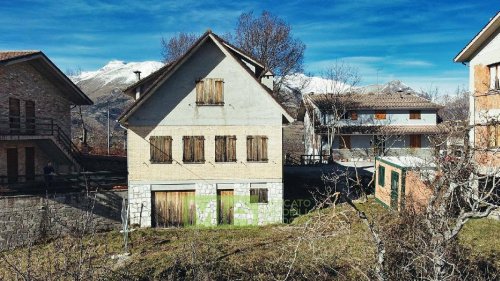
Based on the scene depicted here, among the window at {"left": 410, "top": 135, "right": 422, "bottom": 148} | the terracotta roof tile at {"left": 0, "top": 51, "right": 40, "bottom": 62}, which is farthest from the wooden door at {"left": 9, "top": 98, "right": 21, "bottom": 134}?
the window at {"left": 410, "top": 135, "right": 422, "bottom": 148}

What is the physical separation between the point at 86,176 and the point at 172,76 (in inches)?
264

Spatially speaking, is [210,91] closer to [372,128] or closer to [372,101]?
[372,128]

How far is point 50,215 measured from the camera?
1773 cm

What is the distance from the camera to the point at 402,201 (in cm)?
1575

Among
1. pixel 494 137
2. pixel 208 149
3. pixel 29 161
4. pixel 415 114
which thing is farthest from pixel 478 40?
pixel 29 161

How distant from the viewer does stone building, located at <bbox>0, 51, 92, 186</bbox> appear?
65.6ft

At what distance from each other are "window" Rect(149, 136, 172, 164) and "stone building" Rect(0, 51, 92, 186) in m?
6.26

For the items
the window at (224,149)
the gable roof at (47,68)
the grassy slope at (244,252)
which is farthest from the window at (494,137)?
the gable roof at (47,68)

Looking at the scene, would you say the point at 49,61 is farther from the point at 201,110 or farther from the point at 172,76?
the point at 201,110

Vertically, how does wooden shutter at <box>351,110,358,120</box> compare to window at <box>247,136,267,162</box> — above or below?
above

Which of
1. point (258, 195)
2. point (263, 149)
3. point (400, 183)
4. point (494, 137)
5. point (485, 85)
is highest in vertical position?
point (485, 85)

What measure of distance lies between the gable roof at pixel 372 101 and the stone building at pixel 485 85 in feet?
52.6

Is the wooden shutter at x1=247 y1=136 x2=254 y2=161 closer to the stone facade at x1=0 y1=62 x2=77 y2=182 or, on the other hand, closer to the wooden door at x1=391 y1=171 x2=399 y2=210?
the wooden door at x1=391 y1=171 x2=399 y2=210

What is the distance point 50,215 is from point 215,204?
7805 mm
